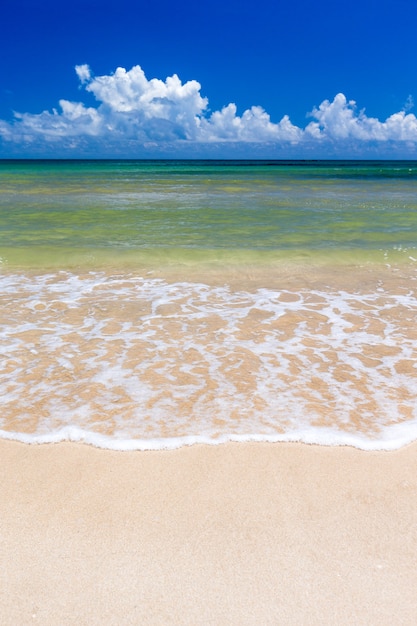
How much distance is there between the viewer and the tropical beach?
2312 mm

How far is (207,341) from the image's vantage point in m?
5.38

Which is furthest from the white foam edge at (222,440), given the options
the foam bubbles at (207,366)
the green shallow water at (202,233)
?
the green shallow water at (202,233)

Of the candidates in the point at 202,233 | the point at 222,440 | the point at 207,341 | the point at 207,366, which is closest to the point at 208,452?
the point at 222,440

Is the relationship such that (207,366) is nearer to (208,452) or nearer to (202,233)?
(208,452)

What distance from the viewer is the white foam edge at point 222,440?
3402 millimetres

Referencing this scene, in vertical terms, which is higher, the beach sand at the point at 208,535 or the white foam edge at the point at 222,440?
the white foam edge at the point at 222,440

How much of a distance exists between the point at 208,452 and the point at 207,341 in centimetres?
215

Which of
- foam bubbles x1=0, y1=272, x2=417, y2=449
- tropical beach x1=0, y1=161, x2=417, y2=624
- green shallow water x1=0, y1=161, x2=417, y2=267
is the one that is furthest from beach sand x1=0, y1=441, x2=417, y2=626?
green shallow water x1=0, y1=161, x2=417, y2=267

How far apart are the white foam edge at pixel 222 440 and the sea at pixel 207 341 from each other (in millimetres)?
14

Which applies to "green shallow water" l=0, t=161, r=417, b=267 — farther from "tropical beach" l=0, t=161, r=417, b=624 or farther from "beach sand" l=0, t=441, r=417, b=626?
"beach sand" l=0, t=441, r=417, b=626

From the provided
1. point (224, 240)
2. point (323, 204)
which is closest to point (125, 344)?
point (224, 240)

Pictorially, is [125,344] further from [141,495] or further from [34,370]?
[141,495]

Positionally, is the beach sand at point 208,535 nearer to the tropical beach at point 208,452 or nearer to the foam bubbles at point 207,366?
the tropical beach at point 208,452

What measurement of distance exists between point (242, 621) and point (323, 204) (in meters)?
20.0
